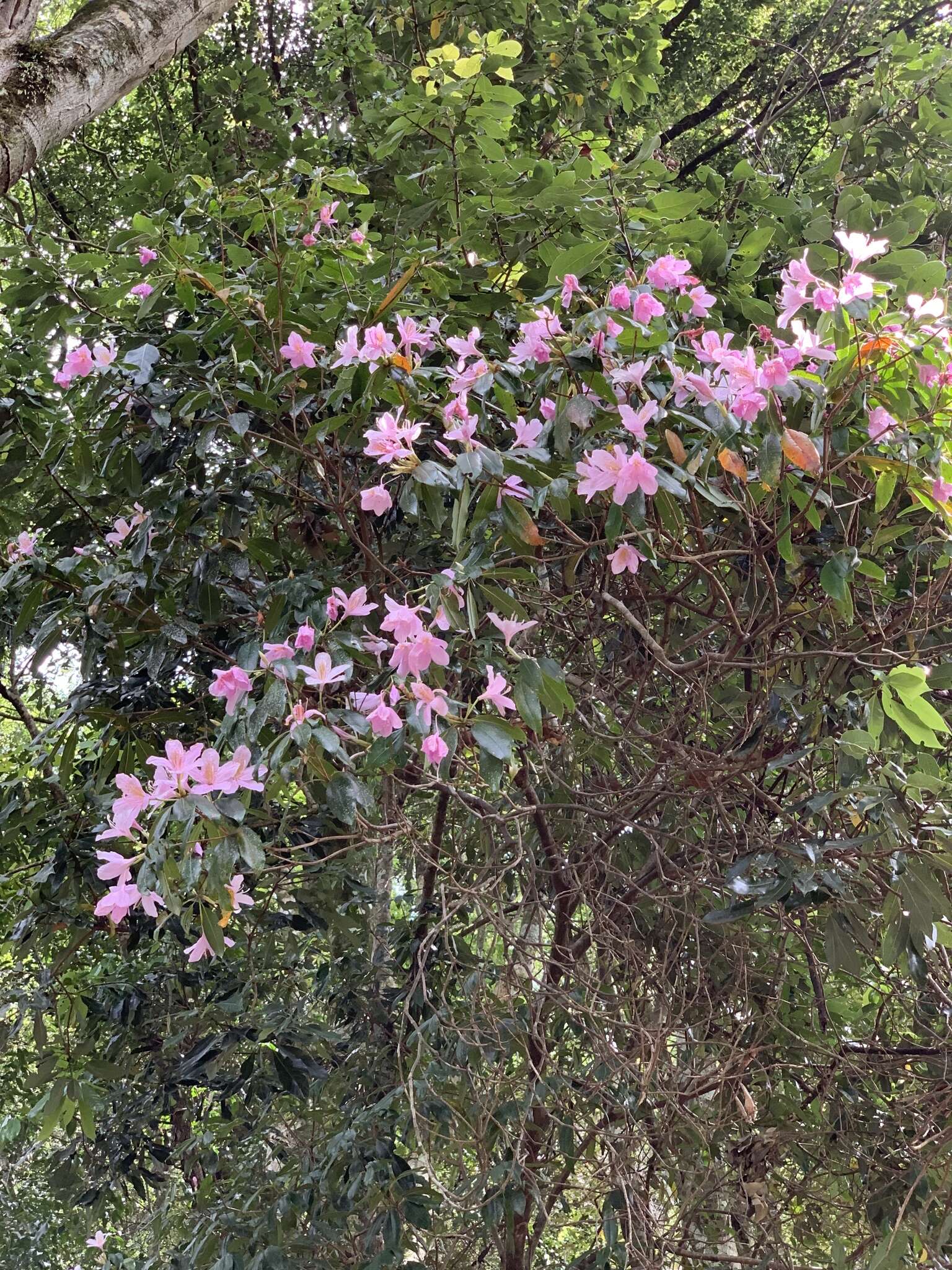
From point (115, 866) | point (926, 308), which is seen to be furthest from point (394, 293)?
point (115, 866)

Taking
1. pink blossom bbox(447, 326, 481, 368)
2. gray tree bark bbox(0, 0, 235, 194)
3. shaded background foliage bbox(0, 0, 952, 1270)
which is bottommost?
shaded background foliage bbox(0, 0, 952, 1270)

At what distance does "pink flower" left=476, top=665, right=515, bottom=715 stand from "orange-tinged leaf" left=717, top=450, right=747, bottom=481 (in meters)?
0.34

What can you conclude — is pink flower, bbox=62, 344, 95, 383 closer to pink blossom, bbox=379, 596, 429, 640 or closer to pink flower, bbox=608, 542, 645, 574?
pink blossom, bbox=379, 596, 429, 640

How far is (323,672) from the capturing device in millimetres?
1061

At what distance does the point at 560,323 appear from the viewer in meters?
1.32

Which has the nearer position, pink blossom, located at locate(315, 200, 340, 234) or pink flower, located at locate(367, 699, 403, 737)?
pink flower, located at locate(367, 699, 403, 737)

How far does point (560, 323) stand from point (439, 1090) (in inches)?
57.5

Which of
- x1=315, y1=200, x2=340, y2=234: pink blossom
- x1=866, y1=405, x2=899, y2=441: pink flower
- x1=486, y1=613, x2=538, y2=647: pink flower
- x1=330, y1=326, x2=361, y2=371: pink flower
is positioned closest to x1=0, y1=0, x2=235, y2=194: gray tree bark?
x1=315, y1=200, x2=340, y2=234: pink blossom

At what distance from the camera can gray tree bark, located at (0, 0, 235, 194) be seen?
1.28m

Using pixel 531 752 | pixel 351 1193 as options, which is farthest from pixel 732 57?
pixel 351 1193

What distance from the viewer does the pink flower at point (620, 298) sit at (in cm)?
120

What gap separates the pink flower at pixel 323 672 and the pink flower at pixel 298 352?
420 millimetres

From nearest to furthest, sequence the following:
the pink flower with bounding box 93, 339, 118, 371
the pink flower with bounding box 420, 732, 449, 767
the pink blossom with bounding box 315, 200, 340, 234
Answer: the pink flower with bounding box 420, 732, 449, 767 < the pink flower with bounding box 93, 339, 118, 371 < the pink blossom with bounding box 315, 200, 340, 234

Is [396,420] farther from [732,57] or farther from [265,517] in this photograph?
[732,57]
